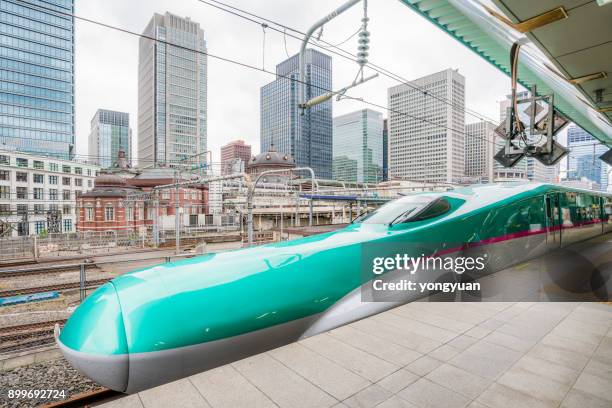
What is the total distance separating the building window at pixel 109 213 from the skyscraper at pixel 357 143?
31.2 metres

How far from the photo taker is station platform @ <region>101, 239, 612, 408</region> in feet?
10.2

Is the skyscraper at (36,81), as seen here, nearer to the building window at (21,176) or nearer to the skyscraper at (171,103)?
the building window at (21,176)

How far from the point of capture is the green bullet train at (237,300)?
2.96 meters

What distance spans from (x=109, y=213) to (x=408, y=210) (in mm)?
48068

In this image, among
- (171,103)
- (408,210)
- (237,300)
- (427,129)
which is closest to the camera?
(237,300)

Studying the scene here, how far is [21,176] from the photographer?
5481 cm

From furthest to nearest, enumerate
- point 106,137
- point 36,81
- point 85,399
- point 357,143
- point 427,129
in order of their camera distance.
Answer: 1. point 106,137
2. point 36,81
3. point 357,143
4. point 427,129
5. point 85,399

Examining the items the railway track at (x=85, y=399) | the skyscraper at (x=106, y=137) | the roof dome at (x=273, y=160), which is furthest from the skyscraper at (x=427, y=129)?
the skyscraper at (x=106, y=137)

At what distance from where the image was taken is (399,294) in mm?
5340

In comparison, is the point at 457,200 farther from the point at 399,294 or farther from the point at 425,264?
the point at 399,294

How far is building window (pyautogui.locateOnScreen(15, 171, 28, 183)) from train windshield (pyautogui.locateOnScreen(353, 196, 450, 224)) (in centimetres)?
6913

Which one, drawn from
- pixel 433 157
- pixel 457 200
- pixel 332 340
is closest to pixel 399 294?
pixel 332 340

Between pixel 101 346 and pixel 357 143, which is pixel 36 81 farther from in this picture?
pixel 101 346

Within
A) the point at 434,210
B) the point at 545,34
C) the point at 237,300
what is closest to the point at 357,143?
the point at 434,210
